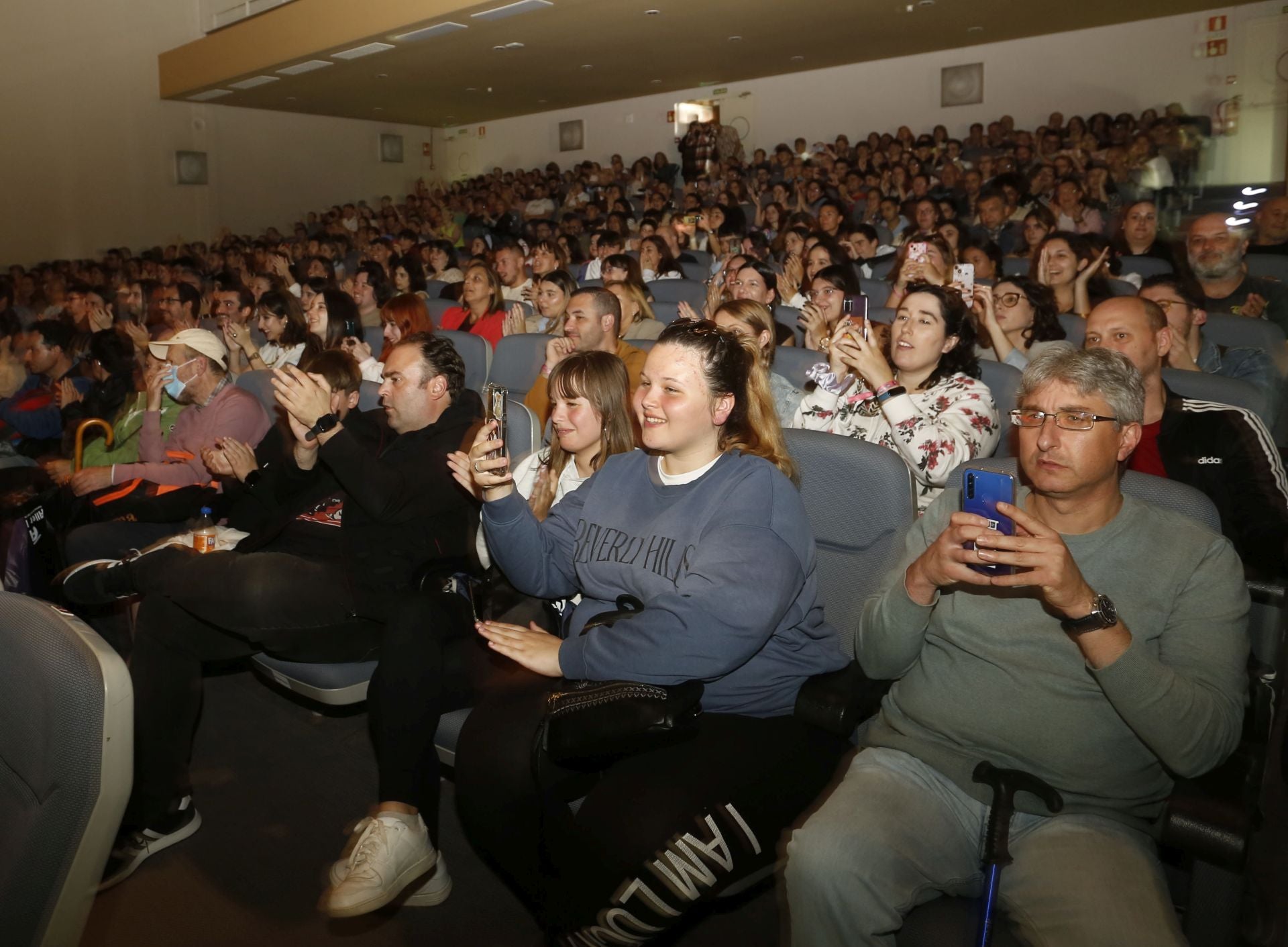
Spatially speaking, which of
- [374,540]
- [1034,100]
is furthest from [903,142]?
[374,540]

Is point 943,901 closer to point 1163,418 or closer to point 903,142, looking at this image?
point 1163,418

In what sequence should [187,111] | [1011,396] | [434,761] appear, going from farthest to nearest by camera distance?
[187,111] → [1011,396] → [434,761]

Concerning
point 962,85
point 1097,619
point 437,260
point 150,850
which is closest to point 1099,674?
point 1097,619

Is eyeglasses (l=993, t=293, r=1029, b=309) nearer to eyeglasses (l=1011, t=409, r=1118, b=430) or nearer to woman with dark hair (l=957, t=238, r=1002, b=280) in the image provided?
woman with dark hair (l=957, t=238, r=1002, b=280)

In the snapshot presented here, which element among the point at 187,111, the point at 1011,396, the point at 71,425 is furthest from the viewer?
the point at 187,111

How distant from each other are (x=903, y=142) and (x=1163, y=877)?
9750mm

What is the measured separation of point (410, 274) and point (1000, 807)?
18.6ft

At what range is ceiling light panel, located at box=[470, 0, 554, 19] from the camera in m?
8.17

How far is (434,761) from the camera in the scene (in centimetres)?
186

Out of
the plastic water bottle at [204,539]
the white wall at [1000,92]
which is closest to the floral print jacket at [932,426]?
the plastic water bottle at [204,539]

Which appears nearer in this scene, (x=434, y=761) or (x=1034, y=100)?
(x=434, y=761)

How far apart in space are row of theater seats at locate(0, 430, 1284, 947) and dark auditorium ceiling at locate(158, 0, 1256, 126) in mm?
7631

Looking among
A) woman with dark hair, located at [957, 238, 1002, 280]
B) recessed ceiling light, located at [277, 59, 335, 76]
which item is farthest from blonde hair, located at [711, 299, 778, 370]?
recessed ceiling light, located at [277, 59, 335, 76]

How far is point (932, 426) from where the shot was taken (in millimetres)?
2232
